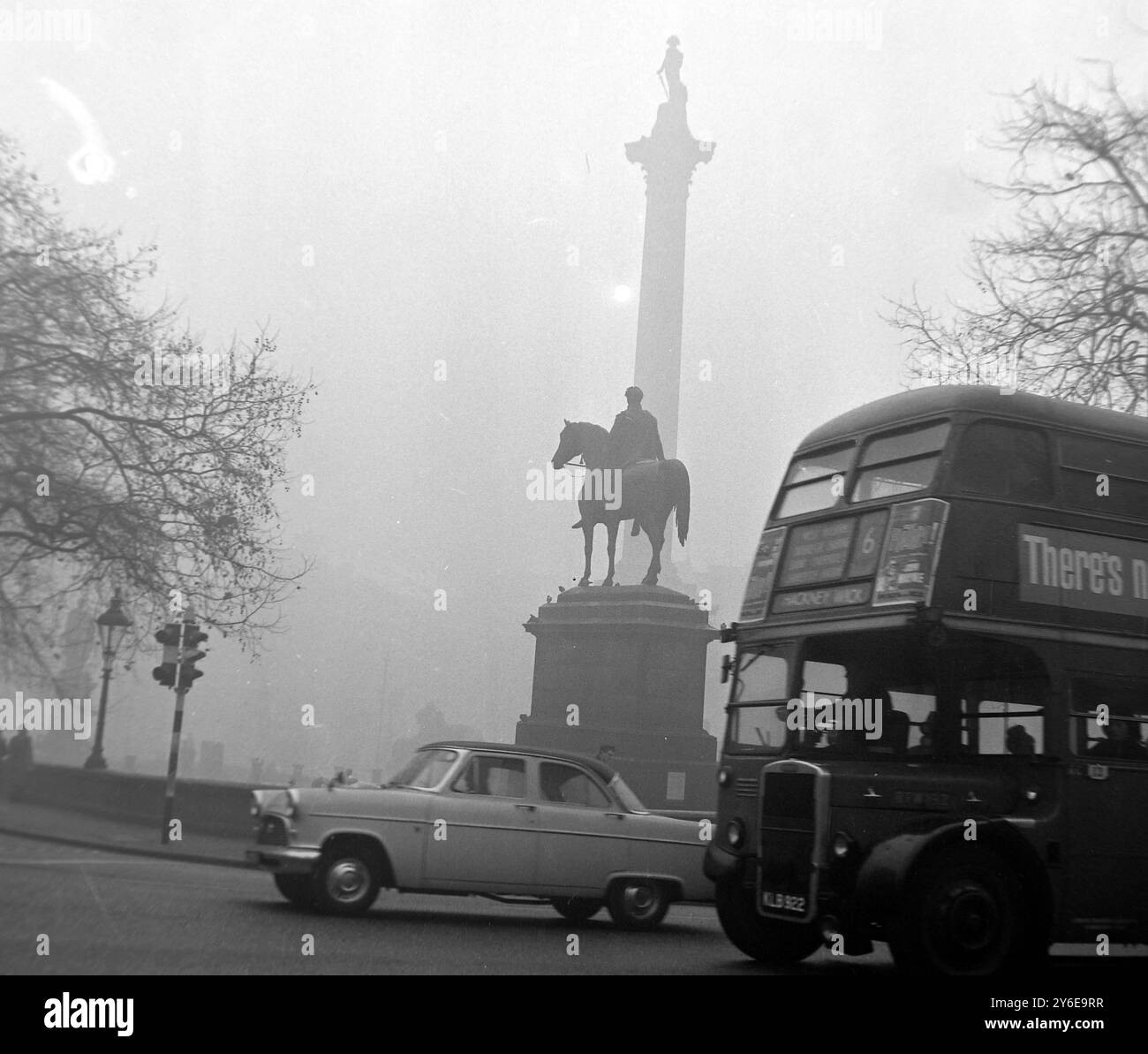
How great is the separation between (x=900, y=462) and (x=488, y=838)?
16.1 feet

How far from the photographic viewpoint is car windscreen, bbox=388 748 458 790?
12.3 meters

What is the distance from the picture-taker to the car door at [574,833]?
1238cm

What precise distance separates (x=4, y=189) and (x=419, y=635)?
297ft

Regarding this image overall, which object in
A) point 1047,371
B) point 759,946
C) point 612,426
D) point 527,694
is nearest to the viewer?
point 759,946

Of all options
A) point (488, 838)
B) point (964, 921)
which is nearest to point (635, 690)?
point (488, 838)

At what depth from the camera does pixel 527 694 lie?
106688 mm

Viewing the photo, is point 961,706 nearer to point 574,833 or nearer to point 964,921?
point 964,921

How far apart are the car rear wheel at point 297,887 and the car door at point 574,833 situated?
203 centimetres

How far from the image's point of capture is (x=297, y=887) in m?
11.8

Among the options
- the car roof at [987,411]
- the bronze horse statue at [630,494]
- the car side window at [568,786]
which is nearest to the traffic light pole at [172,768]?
the car side window at [568,786]

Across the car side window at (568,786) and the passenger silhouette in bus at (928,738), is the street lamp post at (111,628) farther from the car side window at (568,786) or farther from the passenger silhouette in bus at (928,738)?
the passenger silhouette in bus at (928,738)
